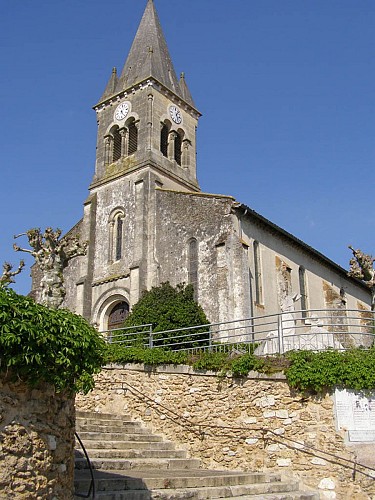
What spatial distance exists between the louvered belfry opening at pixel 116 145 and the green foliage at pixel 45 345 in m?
24.2

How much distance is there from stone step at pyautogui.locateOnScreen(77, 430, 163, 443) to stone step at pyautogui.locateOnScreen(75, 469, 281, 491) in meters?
1.41

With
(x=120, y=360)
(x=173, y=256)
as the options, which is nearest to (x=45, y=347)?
(x=120, y=360)

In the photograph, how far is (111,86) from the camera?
104 ft

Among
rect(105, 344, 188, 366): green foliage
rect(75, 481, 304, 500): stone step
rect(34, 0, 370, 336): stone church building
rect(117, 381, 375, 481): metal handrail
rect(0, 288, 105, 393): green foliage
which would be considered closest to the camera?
rect(0, 288, 105, 393): green foliage

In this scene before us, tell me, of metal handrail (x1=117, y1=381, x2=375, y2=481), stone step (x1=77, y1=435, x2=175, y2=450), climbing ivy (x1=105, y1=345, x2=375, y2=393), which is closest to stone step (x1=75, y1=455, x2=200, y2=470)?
stone step (x1=77, y1=435, x2=175, y2=450)

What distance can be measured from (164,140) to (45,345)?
25124 mm

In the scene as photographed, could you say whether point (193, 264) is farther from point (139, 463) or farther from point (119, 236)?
point (139, 463)

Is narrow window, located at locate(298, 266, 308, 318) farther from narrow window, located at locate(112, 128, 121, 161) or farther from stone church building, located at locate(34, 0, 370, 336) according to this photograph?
narrow window, located at locate(112, 128, 121, 161)

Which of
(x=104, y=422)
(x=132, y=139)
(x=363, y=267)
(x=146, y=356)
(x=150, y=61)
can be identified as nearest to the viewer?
(x=104, y=422)

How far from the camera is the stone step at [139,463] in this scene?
8.60m

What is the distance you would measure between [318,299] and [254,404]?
17.2 meters

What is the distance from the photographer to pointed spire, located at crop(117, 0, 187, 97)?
30159 millimetres

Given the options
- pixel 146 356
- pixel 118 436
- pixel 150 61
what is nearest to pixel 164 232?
pixel 150 61

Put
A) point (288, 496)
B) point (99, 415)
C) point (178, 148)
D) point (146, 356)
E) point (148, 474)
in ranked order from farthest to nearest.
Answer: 1. point (178, 148)
2. point (146, 356)
3. point (99, 415)
4. point (288, 496)
5. point (148, 474)
